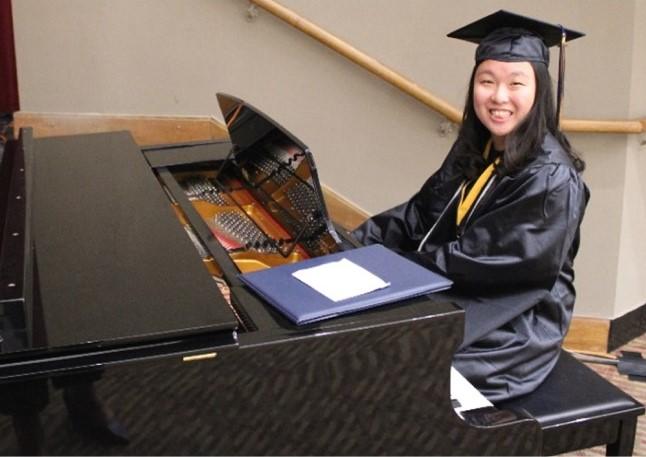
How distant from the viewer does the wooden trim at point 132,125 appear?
3176 millimetres

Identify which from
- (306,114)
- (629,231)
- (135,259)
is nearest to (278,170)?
(135,259)

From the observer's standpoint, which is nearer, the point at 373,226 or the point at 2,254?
the point at 2,254

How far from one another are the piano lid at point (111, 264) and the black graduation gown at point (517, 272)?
0.66 metres

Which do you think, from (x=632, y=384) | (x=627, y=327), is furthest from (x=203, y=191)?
(x=627, y=327)

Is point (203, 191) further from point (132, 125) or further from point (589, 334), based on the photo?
point (589, 334)

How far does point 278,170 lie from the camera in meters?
2.04

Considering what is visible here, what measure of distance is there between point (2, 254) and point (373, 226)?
1.27 meters

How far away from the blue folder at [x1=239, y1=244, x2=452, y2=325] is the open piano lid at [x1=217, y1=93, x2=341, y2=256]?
27 centimetres

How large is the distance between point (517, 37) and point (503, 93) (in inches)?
5.2

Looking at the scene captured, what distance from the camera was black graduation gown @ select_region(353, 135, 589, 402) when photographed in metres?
1.79

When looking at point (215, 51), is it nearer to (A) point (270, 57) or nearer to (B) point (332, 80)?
(A) point (270, 57)

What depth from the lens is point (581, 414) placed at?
1699 mm

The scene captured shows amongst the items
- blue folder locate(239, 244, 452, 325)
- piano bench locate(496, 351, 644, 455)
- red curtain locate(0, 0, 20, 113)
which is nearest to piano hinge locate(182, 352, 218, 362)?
blue folder locate(239, 244, 452, 325)

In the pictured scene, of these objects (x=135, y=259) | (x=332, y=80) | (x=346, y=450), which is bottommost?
(x=346, y=450)
